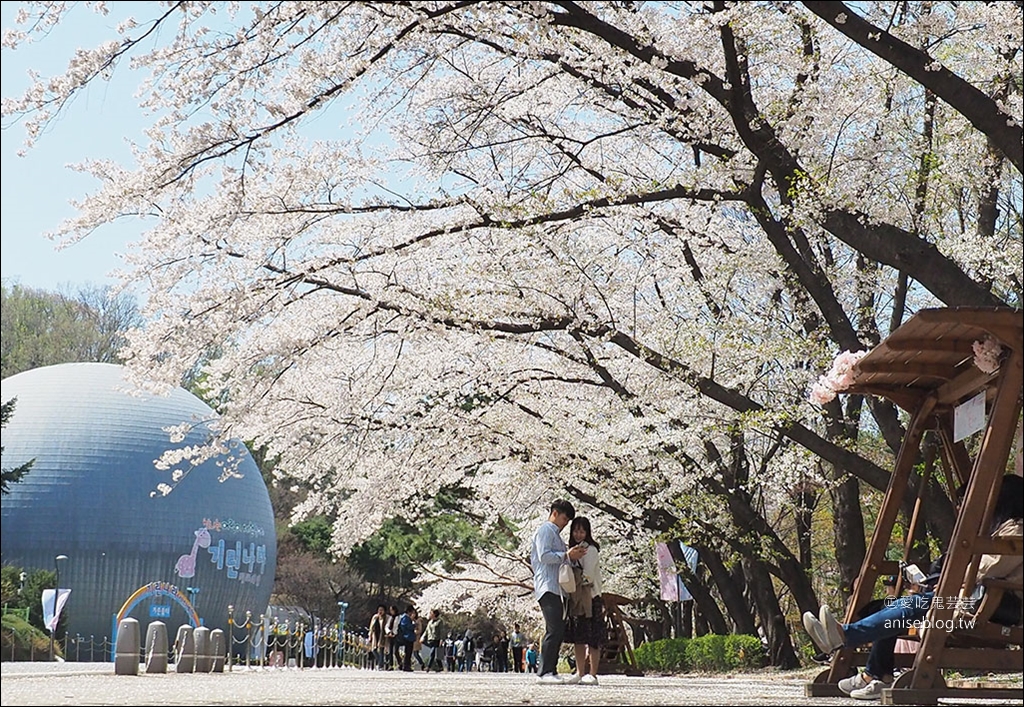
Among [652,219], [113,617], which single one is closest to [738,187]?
[652,219]

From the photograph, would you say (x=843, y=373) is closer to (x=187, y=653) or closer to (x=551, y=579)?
(x=551, y=579)

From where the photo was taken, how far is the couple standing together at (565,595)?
10.3m

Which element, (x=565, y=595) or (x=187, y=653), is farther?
(x=187, y=653)

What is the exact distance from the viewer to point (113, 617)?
3400 cm

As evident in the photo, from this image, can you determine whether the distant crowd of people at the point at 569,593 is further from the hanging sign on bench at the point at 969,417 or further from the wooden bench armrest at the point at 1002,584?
the wooden bench armrest at the point at 1002,584

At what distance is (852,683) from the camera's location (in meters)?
8.34

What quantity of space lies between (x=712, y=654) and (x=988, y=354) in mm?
15743

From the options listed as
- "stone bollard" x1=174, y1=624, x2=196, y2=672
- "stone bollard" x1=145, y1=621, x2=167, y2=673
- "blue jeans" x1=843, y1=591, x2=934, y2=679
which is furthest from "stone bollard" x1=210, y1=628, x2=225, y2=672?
"blue jeans" x1=843, y1=591, x2=934, y2=679

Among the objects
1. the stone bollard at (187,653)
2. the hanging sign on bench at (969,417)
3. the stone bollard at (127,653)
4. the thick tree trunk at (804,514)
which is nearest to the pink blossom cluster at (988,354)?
the hanging sign on bench at (969,417)

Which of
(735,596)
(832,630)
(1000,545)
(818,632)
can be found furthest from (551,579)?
(735,596)

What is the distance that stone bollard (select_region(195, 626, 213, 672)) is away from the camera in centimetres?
1586

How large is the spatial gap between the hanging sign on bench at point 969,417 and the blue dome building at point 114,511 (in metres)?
27.1

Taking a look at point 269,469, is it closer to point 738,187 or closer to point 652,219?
point 652,219

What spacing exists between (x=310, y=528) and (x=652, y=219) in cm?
3933
